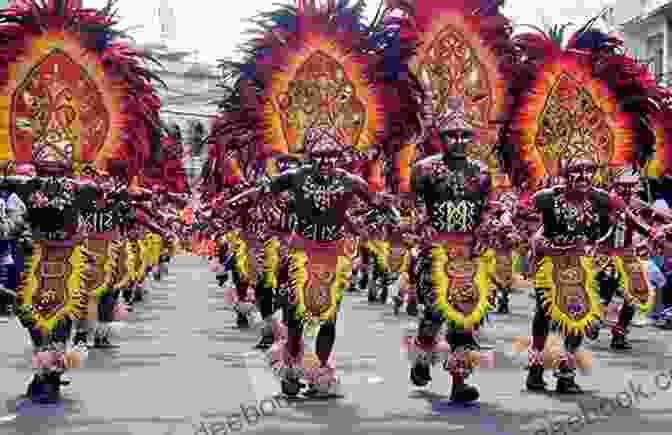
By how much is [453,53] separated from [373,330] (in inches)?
163

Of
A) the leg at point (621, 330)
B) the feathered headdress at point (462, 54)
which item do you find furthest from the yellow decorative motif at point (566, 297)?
the leg at point (621, 330)

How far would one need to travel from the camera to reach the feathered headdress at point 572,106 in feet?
31.7

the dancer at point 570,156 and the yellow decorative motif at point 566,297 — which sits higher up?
the dancer at point 570,156

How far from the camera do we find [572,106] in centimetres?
970

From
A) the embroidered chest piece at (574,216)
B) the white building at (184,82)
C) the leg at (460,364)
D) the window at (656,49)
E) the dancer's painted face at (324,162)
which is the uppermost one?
the white building at (184,82)

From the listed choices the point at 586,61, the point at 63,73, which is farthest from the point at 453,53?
the point at 63,73

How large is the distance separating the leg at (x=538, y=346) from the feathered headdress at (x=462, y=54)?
8.16ft

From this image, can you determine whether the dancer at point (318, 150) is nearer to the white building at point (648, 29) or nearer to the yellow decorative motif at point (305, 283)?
the yellow decorative motif at point (305, 283)

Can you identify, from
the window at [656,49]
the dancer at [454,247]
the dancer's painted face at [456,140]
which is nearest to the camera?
the dancer at [454,247]

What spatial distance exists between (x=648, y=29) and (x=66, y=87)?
1230 inches

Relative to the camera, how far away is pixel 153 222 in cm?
916

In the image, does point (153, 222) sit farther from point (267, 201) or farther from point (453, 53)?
point (453, 53)

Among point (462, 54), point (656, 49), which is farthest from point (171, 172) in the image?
point (656, 49)

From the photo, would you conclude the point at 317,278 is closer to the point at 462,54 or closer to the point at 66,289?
the point at 66,289
